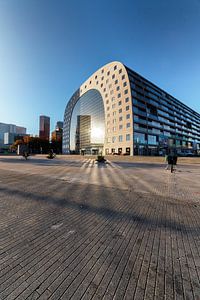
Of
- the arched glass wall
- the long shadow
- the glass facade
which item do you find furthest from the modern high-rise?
the long shadow

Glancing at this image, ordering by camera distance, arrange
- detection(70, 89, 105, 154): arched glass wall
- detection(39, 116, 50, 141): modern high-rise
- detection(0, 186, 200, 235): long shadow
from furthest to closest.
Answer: detection(39, 116, 50, 141): modern high-rise < detection(70, 89, 105, 154): arched glass wall < detection(0, 186, 200, 235): long shadow

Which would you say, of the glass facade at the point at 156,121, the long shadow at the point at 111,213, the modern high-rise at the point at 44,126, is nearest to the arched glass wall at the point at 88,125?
the glass facade at the point at 156,121

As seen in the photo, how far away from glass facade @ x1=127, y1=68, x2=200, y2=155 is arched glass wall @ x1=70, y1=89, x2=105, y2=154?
57.0ft

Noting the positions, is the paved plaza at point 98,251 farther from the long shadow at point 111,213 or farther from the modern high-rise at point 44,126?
the modern high-rise at point 44,126

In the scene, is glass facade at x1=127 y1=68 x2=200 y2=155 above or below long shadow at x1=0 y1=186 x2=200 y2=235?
above

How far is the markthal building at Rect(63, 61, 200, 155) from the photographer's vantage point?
176ft

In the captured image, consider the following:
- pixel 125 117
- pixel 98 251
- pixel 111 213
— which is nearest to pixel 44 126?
pixel 125 117

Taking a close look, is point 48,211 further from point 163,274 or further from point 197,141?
point 197,141

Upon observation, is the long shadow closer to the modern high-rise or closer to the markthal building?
the markthal building

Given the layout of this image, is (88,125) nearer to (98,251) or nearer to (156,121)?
(156,121)

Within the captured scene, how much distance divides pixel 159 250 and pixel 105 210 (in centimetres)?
212

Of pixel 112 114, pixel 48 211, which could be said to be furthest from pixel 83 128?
pixel 48 211

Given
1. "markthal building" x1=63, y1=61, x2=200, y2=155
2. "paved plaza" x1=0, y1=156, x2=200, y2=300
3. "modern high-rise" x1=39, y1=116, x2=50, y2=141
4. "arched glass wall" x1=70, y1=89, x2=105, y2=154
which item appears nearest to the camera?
"paved plaza" x1=0, y1=156, x2=200, y2=300

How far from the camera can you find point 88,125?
73188mm
